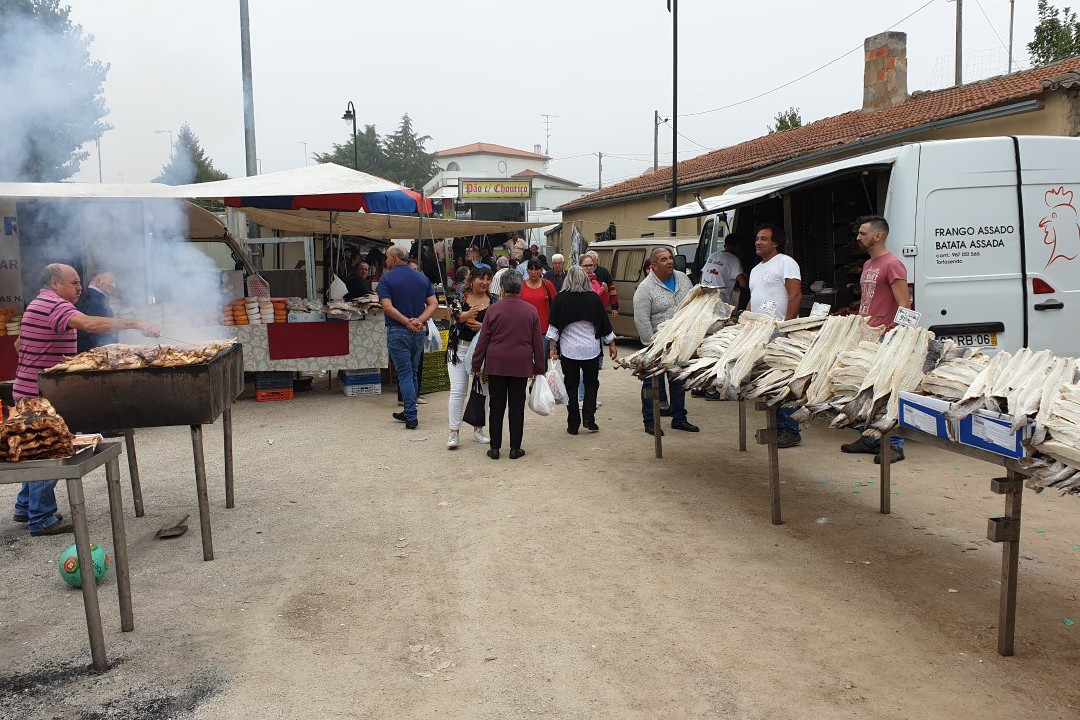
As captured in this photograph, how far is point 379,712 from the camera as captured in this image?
11.1 feet

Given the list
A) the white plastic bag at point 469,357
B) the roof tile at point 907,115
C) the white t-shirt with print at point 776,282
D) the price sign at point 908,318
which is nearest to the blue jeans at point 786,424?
the white t-shirt with print at point 776,282

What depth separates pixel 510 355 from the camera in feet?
24.9

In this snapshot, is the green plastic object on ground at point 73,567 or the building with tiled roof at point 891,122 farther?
the building with tiled roof at point 891,122

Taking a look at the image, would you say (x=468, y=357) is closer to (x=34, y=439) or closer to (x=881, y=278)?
(x=881, y=278)

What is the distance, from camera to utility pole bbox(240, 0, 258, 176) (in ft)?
44.8

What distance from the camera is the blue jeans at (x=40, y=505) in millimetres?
5691

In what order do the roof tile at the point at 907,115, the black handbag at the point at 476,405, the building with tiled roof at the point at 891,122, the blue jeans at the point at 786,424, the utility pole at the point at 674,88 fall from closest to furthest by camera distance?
the blue jeans at the point at 786,424
the black handbag at the point at 476,405
the building with tiled roof at the point at 891,122
the roof tile at the point at 907,115
the utility pole at the point at 674,88

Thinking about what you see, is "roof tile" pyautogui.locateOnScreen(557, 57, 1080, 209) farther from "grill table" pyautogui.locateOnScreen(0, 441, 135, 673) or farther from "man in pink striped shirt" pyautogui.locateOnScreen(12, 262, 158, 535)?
"grill table" pyautogui.locateOnScreen(0, 441, 135, 673)

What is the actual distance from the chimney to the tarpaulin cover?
15.7 meters

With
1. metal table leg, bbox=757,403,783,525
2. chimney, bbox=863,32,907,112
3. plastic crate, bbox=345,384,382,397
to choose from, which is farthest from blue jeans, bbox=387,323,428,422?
chimney, bbox=863,32,907,112

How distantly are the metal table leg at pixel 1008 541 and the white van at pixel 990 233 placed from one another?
3.54m

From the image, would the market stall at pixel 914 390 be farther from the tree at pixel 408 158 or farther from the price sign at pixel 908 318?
the tree at pixel 408 158

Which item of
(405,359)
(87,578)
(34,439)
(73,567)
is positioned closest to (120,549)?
(87,578)

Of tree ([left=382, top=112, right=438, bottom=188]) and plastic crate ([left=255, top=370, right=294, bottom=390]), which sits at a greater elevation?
tree ([left=382, top=112, right=438, bottom=188])
